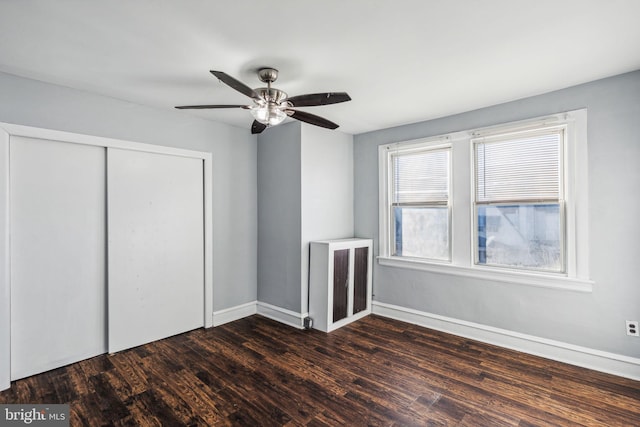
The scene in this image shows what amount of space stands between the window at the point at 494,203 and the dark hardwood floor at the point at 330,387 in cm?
89

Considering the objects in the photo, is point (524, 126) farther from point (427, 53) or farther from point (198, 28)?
point (198, 28)

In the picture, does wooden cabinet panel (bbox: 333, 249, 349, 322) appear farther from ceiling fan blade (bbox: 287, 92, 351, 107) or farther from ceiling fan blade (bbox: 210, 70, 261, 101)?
ceiling fan blade (bbox: 210, 70, 261, 101)

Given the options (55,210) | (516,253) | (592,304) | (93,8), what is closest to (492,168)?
(516,253)

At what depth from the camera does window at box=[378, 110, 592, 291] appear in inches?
113

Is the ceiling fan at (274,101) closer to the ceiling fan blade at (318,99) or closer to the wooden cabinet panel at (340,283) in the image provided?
the ceiling fan blade at (318,99)

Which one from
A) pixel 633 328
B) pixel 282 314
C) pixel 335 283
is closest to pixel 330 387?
pixel 335 283

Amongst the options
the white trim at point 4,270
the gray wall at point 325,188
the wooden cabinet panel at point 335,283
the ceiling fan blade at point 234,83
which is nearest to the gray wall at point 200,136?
the white trim at point 4,270

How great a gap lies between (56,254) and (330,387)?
8.72ft

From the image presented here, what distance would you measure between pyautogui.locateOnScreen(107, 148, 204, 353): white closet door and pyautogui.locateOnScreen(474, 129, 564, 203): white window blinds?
327cm

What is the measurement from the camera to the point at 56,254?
2.80 m

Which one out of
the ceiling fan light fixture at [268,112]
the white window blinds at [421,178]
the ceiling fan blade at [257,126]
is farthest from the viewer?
the white window blinds at [421,178]

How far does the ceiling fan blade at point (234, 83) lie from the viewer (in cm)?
184

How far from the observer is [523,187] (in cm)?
318

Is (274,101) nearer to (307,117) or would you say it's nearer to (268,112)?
(268,112)
